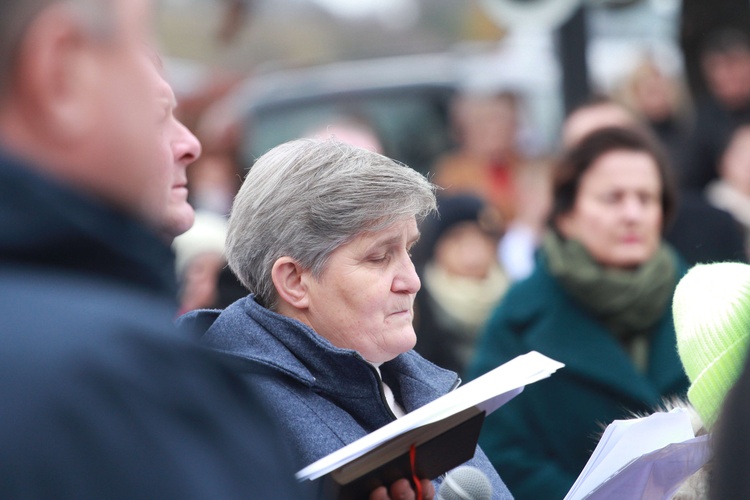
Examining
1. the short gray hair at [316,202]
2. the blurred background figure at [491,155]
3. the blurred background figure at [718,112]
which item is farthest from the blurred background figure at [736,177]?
the short gray hair at [316,202]

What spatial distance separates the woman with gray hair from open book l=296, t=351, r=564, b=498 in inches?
14.3

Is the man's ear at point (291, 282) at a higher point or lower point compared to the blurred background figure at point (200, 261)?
higher

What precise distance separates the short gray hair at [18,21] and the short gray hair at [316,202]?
58.7 inches

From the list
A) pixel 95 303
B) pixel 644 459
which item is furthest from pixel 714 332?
pixel 95 303

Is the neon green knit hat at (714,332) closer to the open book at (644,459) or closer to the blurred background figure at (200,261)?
the open book at (644,459)

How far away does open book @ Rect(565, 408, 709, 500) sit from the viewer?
234 centimetres

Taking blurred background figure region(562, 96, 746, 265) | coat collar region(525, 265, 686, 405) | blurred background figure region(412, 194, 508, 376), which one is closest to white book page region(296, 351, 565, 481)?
coat collar region(525, 265, 686, 405)

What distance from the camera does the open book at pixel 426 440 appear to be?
1989mm

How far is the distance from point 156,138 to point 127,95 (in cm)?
8

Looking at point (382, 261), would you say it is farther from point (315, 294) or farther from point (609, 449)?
point (609, 449)

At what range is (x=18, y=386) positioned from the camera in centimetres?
106

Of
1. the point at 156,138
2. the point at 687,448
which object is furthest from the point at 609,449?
the point at 156,138

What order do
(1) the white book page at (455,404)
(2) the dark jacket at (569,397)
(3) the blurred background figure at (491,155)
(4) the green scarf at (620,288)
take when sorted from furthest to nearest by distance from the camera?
1. (3) the blurred background figure at (491,155)
2. (4) the green scarf at (620,288)
3. (2) the dark jacket at (569,397)
4. (1) the white book page at (455,404)

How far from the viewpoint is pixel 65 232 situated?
3.70ft
